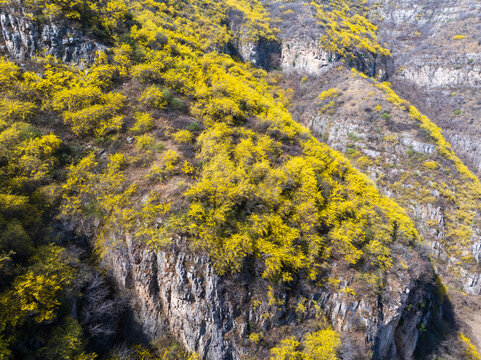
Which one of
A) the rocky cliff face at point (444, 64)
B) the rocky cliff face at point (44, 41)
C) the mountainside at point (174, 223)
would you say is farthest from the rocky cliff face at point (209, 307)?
the rocky cliff face at point (444, 64)

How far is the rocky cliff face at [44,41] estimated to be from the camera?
1288cm

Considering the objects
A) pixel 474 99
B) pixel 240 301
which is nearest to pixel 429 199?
pixel 240 301

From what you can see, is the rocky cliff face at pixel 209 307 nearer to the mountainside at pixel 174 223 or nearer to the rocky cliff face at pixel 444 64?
the mountainside at pixel 174 223

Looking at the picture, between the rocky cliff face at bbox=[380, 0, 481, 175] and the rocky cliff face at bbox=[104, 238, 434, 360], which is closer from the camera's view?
the rocky cliff face at bbox=[104, 238, 434, 360]

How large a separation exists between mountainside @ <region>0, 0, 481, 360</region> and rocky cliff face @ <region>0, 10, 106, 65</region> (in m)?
0.07

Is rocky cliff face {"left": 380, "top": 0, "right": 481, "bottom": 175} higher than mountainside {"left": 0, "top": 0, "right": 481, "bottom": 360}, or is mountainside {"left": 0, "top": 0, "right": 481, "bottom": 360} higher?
rocky cliff face {"left": 380, "top": 0, "right": 481, "bottom": 175}

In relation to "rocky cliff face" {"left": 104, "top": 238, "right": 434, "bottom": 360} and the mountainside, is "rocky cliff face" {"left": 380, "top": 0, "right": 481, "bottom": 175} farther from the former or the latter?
"rocky cliff face" {"left": 104, "top": 238, "right": 434, "bottom": 360}

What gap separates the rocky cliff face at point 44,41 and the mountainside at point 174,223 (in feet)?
0.24

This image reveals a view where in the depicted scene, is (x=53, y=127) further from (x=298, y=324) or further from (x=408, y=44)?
(x=408, y=44)

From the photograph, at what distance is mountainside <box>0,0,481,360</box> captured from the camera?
831 centimetres

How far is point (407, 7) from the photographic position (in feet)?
182

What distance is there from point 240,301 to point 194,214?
383 centimetres

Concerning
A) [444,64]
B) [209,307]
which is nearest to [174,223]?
[209,307]

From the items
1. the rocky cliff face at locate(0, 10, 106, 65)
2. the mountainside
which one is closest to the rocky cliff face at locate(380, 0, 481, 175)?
the mountainside
